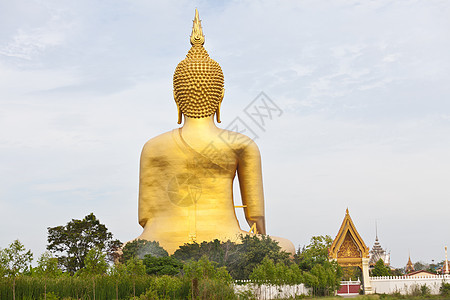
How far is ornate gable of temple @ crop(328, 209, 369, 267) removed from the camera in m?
30.0

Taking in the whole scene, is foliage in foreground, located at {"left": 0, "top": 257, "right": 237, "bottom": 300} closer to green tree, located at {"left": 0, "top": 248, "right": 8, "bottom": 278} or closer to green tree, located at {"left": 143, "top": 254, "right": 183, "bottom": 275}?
green tree, located at {"left": 0, "top": 248, "right": 8, "bottom": 278}

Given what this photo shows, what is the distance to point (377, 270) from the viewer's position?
43.4m

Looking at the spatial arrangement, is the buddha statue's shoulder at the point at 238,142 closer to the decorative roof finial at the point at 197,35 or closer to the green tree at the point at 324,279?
the decorative roof finial at the point at 197,35

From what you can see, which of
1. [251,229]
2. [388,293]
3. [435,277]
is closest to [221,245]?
[251,229]

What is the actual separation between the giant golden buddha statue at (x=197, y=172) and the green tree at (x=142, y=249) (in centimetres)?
107

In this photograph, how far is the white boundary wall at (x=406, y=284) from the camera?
93.1 ft

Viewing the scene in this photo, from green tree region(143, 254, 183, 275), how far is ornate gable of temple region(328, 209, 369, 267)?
31.1ft

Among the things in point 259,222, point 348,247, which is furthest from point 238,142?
point 348,247

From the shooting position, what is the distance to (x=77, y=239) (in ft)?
103

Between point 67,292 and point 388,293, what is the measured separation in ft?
59.3

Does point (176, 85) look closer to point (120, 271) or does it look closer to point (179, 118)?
point (179, 118)

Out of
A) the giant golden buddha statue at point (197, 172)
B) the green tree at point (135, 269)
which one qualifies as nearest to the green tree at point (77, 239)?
the giant golden buddha statue at point (197, 172)

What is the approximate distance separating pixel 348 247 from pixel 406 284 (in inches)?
129

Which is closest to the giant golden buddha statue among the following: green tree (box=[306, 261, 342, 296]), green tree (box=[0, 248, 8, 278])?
green tree (box=[306, 261, 342, 296])
